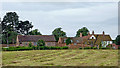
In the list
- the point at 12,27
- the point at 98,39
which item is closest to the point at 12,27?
the point at 12,27

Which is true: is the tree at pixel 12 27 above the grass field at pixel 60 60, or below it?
above

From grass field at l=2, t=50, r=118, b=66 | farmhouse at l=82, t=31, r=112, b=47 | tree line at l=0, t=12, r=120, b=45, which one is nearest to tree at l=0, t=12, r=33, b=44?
tree line at l=0, t=12, r=120, b=45

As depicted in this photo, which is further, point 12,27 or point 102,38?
point 12,27

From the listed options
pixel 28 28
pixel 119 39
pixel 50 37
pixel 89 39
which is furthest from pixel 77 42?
pixel 28 28

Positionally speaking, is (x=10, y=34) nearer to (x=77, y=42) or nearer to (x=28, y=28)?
(x=28, y=28)

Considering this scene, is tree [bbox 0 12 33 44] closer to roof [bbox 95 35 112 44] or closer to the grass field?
roof [bbox 95 35 112 44]

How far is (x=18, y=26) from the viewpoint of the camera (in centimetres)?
9400

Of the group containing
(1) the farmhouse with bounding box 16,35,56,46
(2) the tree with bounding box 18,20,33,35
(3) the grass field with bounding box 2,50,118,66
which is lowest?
(3) the grass field with bounding box 2,50,118,66

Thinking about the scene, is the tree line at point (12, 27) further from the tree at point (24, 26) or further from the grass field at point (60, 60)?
the grass field at point (60, 60)

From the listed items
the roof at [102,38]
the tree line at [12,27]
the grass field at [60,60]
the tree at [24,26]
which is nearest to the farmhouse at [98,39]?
the roof at [102,38]

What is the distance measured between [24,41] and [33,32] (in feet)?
60.6

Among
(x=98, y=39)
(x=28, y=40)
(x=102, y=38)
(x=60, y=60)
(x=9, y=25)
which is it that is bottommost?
(x=60, y=60)

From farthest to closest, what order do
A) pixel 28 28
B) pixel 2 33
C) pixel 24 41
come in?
pixel 28 28 < pixel 2 33 < pixel 24 41

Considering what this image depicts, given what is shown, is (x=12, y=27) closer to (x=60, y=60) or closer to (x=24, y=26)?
(x=24, y=26)
